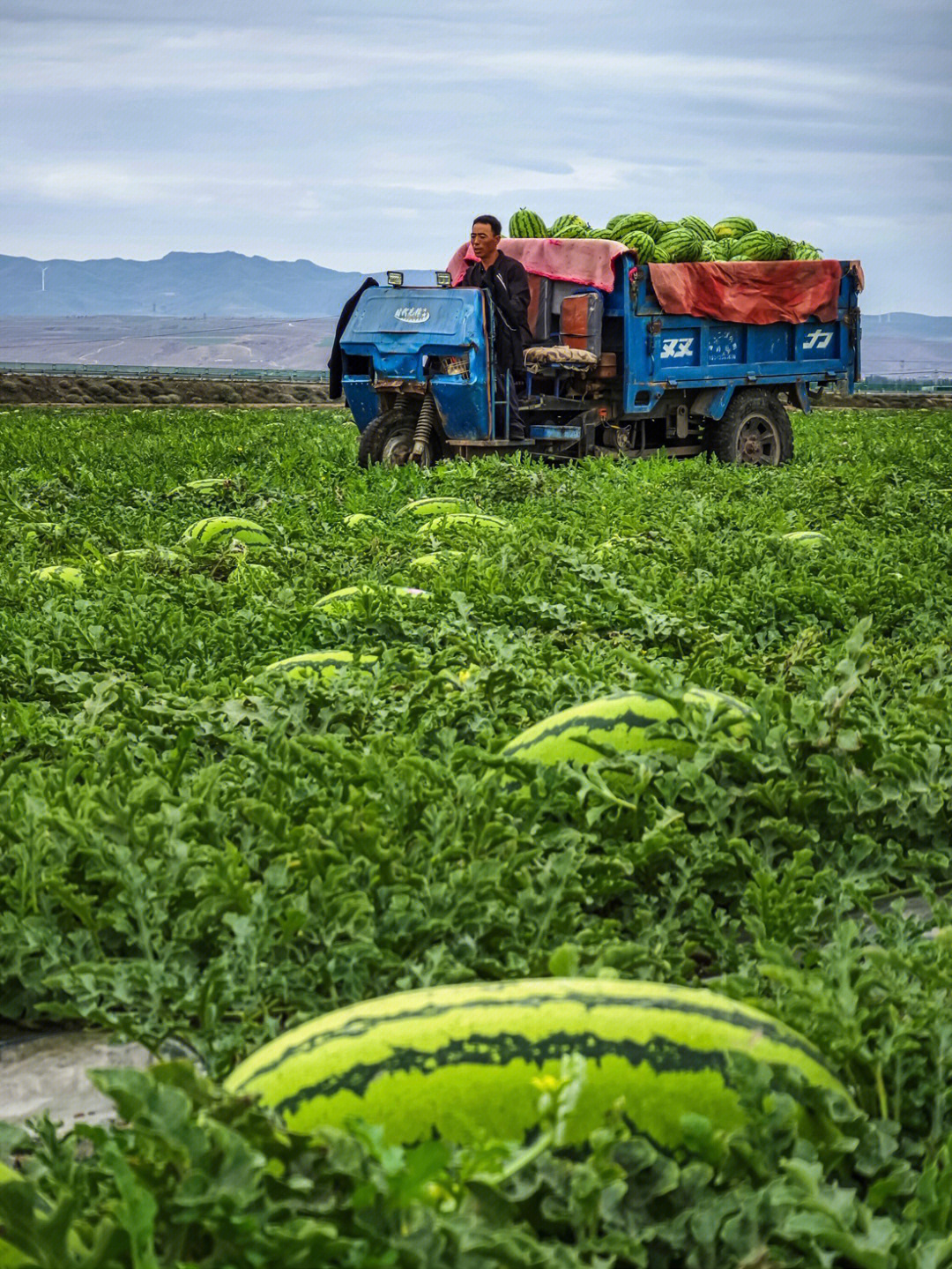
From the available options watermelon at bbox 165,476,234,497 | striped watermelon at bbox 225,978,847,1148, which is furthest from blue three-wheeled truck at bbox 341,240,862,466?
striped watermelon at bbox 225,978,847,1148

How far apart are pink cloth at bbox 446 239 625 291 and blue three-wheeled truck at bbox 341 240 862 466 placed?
0.04 m

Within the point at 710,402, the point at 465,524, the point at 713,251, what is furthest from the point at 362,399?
the point at 465,524

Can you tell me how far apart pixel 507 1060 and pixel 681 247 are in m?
14.0

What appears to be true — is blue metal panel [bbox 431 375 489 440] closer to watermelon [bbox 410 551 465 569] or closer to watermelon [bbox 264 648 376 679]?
watermelon [bbox 410 551 465 569]

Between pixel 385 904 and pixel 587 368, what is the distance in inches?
458

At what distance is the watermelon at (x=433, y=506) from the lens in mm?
9523

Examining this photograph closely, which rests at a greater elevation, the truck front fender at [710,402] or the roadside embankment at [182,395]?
the roadside embankment at [182,395]

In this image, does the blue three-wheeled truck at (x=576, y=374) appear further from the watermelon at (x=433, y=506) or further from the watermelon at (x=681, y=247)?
the watermelon at (x=433, y=506)

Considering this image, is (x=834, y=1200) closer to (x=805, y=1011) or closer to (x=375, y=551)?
(x=805, y=1011)

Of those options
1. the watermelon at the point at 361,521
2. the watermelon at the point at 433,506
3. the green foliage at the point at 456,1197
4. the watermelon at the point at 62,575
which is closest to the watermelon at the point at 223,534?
the watermelon at the point at 361,521

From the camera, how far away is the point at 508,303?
1317 centimetres

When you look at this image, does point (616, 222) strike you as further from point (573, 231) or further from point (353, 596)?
point (353, 596)

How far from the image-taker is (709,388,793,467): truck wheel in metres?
15.3

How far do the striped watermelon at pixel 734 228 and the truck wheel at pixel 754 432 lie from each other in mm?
2387
